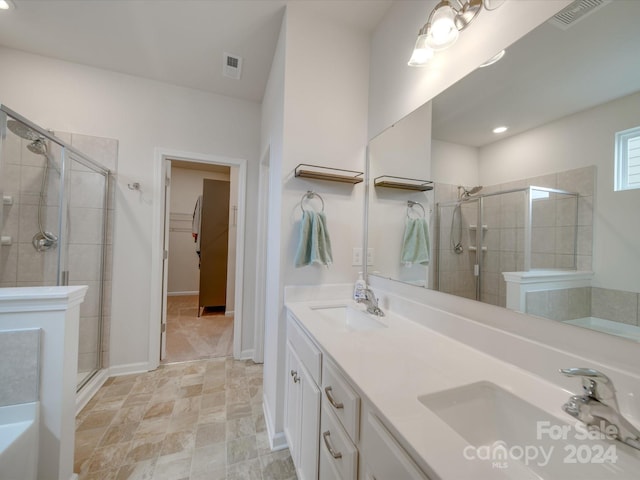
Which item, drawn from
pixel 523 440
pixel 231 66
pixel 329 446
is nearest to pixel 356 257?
pixel 329 446

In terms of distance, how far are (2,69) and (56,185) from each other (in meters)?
1.09

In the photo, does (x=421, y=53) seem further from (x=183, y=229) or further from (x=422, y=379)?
(x=183, y=229)

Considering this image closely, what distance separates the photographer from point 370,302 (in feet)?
4.73

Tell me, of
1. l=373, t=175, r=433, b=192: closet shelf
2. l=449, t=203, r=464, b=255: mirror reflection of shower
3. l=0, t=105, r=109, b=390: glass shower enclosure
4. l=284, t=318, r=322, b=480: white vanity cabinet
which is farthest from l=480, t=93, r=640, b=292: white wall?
l=0, t=105, r=109, b=390: glass shower enclosure

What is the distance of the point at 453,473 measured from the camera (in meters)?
0.43

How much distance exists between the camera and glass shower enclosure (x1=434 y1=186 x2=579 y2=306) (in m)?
0.77

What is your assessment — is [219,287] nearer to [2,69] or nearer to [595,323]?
[2,69]

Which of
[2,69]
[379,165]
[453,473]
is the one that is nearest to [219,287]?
[2,69]

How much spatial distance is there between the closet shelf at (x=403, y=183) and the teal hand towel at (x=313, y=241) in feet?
1.48

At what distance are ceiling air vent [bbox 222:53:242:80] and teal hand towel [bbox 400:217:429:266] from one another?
6.36 ft

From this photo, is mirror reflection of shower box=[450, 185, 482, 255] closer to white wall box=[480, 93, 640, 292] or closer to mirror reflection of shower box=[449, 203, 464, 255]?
mirror reflection of shower box=[449, 203, 464, 255]

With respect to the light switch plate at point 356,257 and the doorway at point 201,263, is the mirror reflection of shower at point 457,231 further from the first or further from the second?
the doorway at point 201,263

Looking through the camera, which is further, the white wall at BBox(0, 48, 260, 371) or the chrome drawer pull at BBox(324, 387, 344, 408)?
the white wall at BBox(0, 48, 260, 371)

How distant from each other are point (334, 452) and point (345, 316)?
74cm
